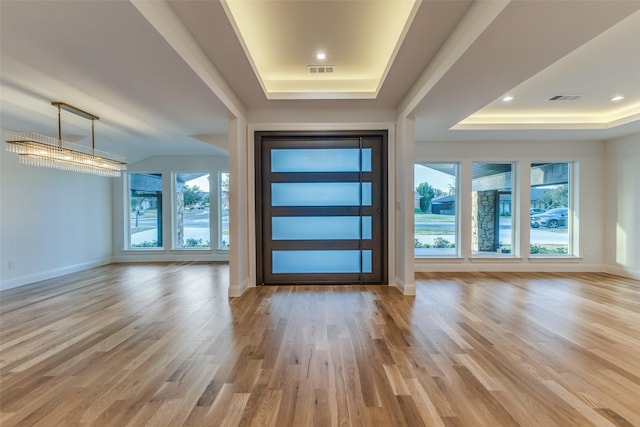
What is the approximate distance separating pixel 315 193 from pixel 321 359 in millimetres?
2775

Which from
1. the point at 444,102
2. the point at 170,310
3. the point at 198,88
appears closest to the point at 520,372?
the point at 444,102

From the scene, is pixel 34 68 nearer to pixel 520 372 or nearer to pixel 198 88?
pixel 198 88

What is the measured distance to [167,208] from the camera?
265 inches

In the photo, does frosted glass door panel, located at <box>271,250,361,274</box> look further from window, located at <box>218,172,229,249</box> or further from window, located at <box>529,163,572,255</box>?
window, located at <box>529,163,572,255</box>

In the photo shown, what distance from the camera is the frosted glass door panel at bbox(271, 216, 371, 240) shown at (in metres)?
4.58

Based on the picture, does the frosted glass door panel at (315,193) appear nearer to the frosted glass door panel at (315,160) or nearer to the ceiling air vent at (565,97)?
the frosted glass door panel at (315,160)

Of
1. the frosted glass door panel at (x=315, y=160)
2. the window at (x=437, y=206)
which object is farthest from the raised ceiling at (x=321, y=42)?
the window at (x=437, y=206)

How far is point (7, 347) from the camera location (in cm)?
248

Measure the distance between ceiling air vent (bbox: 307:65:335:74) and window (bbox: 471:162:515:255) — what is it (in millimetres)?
3709

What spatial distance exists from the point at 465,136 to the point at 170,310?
5357 millimetres

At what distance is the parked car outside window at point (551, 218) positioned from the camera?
5.66m

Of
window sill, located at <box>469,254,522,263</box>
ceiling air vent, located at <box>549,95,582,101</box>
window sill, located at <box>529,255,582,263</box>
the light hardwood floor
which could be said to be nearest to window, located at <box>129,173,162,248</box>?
the light hardwood floor

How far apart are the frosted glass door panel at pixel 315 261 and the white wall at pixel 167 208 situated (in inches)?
103

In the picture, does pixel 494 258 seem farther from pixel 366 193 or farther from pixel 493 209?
pixel 366 193
